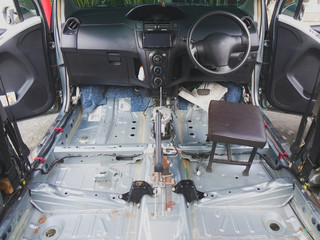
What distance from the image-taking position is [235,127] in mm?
1936

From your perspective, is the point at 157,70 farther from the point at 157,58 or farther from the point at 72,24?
the point at 72,24

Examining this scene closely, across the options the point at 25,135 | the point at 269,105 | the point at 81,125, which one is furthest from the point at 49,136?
the point at 269,105

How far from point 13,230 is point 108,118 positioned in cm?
154

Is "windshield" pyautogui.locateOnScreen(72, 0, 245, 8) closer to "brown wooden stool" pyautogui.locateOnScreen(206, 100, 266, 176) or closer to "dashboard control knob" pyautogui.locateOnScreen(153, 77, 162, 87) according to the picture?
"dashboard control knob" pyautogui.locateOnScreen(153, 77, 162, 87)

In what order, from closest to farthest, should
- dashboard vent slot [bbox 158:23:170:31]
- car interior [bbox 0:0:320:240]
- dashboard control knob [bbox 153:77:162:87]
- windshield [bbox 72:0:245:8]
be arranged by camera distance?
1. car interior [bbox 0:0:320:240]
2. dashboard vent slot [bbox 158:23:170:31]
3. dashboard control knob [bbox 153:77:162:87]
4. windshield [bbox 72:0:245:8]

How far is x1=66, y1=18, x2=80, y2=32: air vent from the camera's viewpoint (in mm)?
2502

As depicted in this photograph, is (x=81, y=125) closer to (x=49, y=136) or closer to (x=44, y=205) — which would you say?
(x=49, y=136)

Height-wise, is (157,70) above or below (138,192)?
above

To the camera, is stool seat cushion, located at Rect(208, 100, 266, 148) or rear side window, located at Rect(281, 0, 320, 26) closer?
stool seat cushion, located at Rect(208, 100, 266, 148)

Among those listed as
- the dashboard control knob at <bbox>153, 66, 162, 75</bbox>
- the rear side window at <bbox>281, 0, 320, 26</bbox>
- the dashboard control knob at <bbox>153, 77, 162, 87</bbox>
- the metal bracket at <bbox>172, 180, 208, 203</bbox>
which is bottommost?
the metal bracket at <bbox>172, 180, 208, 203</bbox>

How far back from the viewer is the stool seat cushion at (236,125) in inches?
72.3

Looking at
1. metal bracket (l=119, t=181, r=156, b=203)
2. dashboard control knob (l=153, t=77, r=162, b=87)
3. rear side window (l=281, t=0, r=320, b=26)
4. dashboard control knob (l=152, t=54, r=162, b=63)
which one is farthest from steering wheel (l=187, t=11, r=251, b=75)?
metal bracket (l=119, t=181, r=156, b=203)

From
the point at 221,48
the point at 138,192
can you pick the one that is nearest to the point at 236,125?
the point at 221,48

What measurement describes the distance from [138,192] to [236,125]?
91cm
